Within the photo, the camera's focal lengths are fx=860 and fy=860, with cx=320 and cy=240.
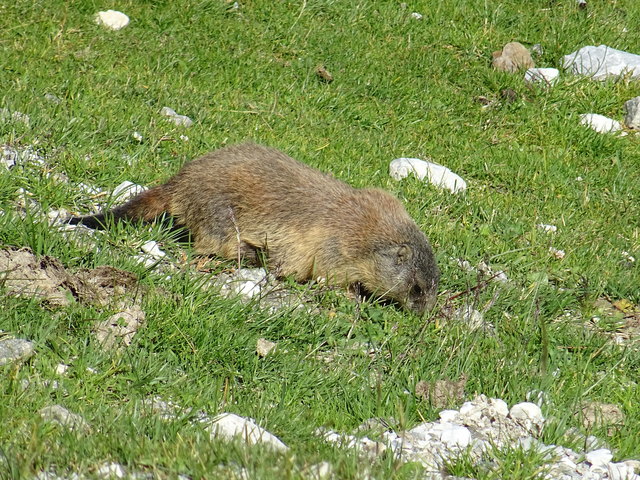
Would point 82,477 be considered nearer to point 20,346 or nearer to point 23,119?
point 20,346

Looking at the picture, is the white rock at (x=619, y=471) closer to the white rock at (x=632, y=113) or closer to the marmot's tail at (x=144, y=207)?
the marmot's tail at (x=144, y=207)

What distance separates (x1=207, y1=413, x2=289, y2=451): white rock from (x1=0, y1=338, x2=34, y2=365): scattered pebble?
97 cm

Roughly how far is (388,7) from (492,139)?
235cm

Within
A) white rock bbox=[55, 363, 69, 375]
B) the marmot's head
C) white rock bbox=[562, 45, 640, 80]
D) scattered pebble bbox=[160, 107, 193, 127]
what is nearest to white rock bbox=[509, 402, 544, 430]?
the marmot's head

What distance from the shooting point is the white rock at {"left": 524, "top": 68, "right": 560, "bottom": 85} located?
8.84 metres

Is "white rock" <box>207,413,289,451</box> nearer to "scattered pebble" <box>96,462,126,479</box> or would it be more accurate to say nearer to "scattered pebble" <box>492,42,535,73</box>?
"scattered pebble" <box>96,462,126,479</box>

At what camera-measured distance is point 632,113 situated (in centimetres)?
867

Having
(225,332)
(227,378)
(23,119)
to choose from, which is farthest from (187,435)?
(23,119)

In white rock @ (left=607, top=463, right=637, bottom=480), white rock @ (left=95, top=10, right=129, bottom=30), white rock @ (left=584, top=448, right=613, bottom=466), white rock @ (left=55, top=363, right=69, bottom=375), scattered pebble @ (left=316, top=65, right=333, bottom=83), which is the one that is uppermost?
white rock @ (left=607, top=463, right=637, bottom=480)

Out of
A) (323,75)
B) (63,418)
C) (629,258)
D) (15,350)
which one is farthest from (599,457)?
(323,75)

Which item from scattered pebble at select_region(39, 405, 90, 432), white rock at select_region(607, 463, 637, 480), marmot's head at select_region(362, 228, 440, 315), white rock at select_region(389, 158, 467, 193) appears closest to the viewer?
scattered pebble at select_region(39, 405, 90, 432)

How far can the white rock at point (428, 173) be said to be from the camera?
24.0 feet

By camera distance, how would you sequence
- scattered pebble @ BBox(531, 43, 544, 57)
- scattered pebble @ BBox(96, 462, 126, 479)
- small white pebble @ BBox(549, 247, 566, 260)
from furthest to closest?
scattered pebble @ BBox(531, 43, 544, 57), small white pebble @ BBox(549, 247, 566, 260), scattered pebble @ BBox(96, 462, 126, 479)

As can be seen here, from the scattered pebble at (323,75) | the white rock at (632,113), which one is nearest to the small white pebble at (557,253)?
the white rock at (632,113)
